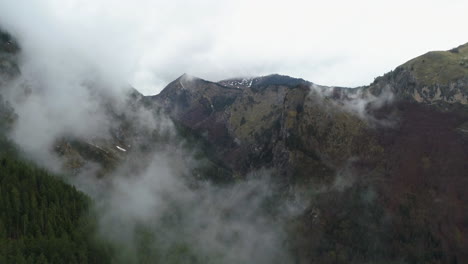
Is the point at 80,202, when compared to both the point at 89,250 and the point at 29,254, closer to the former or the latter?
the point at 89,250

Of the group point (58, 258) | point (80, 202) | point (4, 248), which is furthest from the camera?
point (80, 202)

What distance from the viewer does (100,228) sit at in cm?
19475

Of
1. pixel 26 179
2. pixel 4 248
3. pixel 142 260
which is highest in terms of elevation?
pixel 26 179

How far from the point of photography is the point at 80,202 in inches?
7830

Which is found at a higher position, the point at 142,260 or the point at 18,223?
the point at 18,223

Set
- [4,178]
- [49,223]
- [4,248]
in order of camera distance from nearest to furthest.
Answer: [4,248] < [49,223] < [4,178]

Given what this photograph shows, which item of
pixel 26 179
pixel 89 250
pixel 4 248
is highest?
pixel 26 179

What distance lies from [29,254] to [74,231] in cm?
2682

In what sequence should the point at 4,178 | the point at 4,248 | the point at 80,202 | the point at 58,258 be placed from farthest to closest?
the point at 80,202
the point at 4,178
the point at 58,258
the point at 4,248

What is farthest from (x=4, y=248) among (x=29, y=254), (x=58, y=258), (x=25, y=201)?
(x=25, y=201)

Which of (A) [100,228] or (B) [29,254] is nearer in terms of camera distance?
(B) [29,254]

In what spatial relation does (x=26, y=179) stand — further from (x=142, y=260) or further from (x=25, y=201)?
(x=142, y=260)

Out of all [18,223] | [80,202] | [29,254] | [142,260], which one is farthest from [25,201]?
[142,260]

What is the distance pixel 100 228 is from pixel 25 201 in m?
38.6
